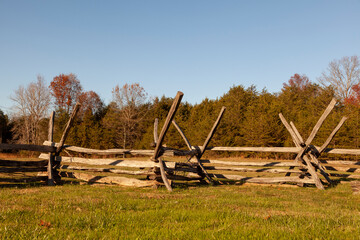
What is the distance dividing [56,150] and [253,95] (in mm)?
32435

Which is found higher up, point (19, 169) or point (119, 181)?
point (19, 169)

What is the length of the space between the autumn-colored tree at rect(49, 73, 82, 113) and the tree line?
483 centimetres

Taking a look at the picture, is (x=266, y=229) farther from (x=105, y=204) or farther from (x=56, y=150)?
(x=56, y=150)

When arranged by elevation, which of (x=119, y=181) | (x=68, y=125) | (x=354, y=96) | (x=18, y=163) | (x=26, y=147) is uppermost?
(x=354, y=96)

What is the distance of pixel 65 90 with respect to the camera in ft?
170

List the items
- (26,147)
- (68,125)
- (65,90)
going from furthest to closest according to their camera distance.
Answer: (65,90) < (68,125) < (26,147)

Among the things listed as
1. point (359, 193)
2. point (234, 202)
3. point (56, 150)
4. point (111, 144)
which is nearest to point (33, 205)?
point (234, 202)

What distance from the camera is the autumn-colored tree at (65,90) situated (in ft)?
165

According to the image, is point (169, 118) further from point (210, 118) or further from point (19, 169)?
point (210, 118)

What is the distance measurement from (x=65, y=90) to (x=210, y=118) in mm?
32601

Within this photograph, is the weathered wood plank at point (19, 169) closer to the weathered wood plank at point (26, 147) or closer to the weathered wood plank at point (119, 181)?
the weathered wood plank at point (26, 147)

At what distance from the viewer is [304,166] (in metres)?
9.80

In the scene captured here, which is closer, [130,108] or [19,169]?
[19,169]

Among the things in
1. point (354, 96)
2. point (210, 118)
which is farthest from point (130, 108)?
point (354, 96)
